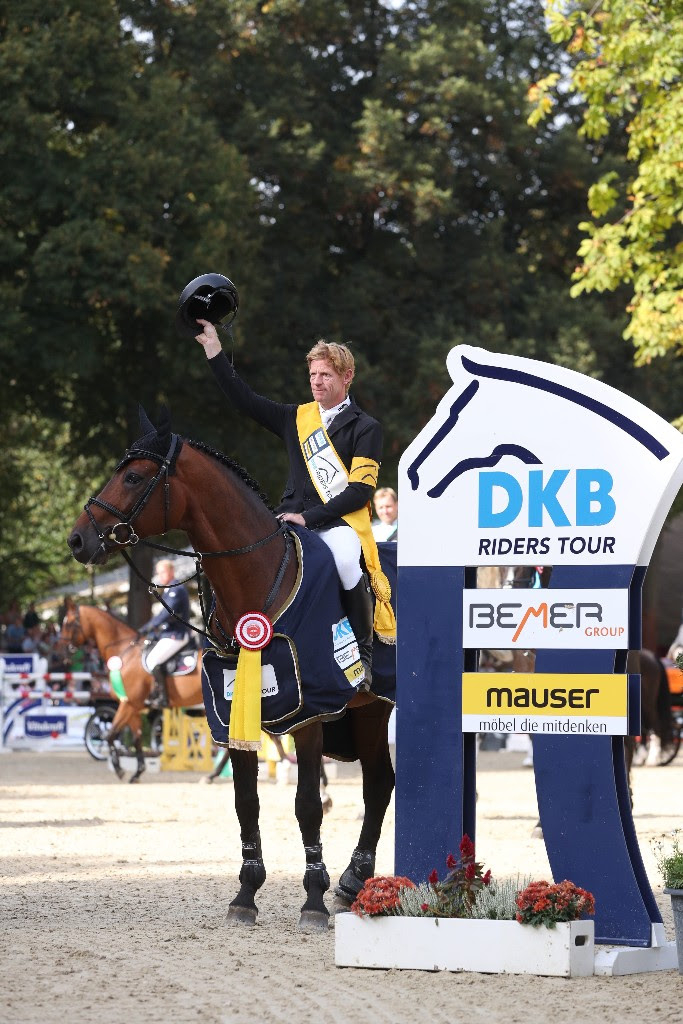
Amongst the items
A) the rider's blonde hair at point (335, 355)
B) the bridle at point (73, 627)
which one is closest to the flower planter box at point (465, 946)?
the rider's blonde hair at point (335, 355)

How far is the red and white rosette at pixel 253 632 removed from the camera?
8023mm

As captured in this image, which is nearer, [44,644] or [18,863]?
[18,863]

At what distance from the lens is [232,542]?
8.16 metres

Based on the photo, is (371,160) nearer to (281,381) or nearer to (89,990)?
(281,381)

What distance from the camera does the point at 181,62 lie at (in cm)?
2988

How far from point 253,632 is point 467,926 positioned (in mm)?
1847

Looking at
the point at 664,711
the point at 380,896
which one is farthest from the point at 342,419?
the point at 664,711

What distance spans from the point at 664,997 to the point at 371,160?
24795mm

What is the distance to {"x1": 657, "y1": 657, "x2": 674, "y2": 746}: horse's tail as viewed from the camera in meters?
19.3

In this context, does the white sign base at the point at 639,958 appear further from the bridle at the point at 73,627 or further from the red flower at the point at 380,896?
the bridle at the point at 73,627

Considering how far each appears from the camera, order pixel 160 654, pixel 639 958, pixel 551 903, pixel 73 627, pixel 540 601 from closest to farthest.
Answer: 1. pixel 551 903
2. pixel 639 958
3. pixel 540 601
4. pixel 160 654
5. pixel 73 627

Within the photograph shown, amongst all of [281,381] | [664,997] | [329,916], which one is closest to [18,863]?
[329,916]

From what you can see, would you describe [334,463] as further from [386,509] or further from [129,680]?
[129,680]

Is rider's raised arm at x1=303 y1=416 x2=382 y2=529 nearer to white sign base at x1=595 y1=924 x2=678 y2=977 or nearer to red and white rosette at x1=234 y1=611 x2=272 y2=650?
red and white rosette at x1=234 y1=611 x2=272 y2=650
